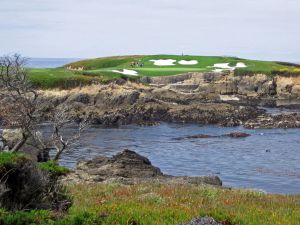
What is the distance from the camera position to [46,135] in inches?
1864

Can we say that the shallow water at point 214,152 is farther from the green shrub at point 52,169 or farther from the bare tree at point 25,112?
the green shrub at point 52,169

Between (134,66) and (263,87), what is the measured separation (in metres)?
23.9

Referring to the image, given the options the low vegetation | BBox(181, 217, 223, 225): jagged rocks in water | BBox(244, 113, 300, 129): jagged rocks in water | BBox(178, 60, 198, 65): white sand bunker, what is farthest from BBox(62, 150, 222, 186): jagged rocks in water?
BBox(178, 60, 198, 65): white sand bunker

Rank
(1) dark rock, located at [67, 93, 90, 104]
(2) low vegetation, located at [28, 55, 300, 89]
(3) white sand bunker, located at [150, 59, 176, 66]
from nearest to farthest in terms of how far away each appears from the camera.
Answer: (1) dark rock, located at [67, 93, 90, 104], (2) low vegetation, located at [28, 55, 300, 89], (3) white sand bunker, located at [150, 59, 176, 66]

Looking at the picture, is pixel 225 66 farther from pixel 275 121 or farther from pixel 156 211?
pixel 156 211

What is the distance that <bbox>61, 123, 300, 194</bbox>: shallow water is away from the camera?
3228 cm

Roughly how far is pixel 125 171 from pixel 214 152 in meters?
15.0

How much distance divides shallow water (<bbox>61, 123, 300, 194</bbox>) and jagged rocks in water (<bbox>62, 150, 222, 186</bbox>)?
4.33 meters

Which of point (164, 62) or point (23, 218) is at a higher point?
point (23, 218)

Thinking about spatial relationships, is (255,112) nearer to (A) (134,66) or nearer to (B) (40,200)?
(A) (134,66)

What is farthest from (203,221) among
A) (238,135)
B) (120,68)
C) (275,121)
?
(120,68)

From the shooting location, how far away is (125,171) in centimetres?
2753

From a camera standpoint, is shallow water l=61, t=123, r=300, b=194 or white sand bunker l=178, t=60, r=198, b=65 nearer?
shallow water l=61, t=123, r=300, b=194

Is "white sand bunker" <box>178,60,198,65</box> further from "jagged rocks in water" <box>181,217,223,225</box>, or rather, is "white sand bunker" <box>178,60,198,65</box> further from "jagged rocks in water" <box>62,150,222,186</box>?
"jagged rocks in water" <box>181,217,223,225</box>
